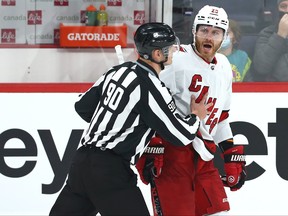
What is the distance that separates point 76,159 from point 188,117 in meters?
0.51

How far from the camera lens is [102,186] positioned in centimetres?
367

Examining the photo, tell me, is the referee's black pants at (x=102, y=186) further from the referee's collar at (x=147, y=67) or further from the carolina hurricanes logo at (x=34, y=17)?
the carolina hurricanes logo at (x=34, y=17)

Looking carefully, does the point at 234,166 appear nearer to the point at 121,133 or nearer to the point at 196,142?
the point at 196,142

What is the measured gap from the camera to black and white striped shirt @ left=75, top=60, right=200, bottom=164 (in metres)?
3.70

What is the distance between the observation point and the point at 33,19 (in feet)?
17.5

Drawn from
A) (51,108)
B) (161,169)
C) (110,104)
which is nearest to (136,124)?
(110,104)

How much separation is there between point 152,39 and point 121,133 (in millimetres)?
400

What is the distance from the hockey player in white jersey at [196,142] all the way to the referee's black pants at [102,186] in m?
0.34

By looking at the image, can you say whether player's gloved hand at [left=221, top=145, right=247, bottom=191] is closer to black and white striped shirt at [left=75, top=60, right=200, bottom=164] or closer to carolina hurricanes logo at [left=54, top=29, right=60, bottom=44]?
black and white striped shirt at [left=75, top=60, right=200, bottom=164]

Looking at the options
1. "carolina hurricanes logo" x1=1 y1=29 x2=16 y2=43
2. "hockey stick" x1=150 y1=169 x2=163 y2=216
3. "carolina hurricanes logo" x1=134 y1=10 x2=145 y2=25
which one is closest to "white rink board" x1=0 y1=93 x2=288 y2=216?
"carolina hurricanes logo" x1=1 y1=29 x2=16 y2=43

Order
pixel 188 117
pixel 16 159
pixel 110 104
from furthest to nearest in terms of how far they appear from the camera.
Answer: pixel 16 159, pixel 188 117, pixel 110 104

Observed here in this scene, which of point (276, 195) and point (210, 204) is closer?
point (210, 204)

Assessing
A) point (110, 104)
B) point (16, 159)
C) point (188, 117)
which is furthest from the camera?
point (16, 159)

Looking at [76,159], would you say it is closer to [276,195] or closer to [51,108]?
[51,108]
